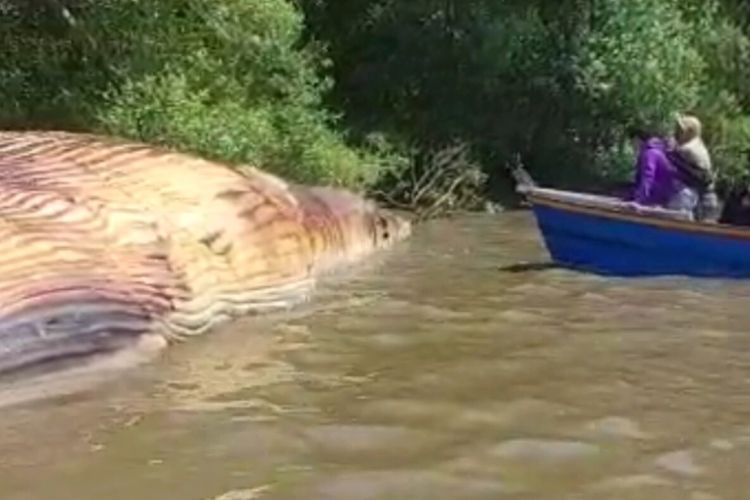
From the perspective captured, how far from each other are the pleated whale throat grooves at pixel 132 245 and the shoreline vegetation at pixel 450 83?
3760 millimetres

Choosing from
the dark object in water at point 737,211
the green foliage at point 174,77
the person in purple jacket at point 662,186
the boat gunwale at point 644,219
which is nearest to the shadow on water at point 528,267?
the boat gunwale at point 644,219

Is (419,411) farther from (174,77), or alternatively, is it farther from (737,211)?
(174,77)

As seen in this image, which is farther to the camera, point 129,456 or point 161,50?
point 161,50

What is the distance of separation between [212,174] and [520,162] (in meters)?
8.99

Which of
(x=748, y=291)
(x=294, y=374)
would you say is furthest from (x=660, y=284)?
(x=294, y=374)

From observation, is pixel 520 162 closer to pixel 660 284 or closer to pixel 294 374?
pixel 660 284

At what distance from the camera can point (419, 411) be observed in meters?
8.18

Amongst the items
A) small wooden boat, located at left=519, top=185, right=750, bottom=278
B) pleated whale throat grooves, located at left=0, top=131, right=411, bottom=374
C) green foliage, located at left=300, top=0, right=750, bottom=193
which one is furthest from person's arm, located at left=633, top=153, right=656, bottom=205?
green foliage, located at left=300, top=0, right=750, bottom=193

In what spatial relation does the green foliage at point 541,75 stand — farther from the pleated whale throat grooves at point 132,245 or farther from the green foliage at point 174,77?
the pleated whale throat grooves at point 132,245

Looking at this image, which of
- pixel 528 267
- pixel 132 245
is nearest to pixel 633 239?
pixel 528 267

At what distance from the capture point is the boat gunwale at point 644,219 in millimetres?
13094

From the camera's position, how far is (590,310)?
11.4 meters

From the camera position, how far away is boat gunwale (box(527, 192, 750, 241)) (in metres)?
13.1

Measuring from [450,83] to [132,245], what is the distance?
1026cm
